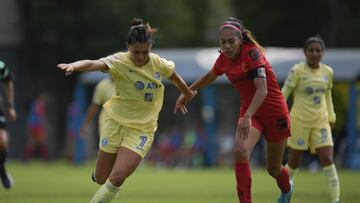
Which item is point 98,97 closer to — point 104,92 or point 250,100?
point 104,92

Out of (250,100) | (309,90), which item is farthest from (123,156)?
(309,90)

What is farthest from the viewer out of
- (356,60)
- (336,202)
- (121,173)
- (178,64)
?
(178,64)

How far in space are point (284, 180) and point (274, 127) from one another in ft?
3.00

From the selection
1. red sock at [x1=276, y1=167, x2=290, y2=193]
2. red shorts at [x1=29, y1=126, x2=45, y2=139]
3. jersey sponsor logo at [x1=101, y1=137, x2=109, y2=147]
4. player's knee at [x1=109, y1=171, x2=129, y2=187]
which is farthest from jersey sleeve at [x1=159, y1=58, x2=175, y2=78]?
red shorts at [x1=29, y1=126, x2=45, y2=139]

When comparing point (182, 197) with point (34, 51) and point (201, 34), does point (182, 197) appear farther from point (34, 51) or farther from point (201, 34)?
point (201, 34)

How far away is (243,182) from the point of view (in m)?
9.39

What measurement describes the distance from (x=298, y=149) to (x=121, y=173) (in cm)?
391

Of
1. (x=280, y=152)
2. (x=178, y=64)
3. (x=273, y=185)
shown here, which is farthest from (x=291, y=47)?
(x=280, y=152)

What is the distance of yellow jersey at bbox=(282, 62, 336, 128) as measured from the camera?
1255 cm

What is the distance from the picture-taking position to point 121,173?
9.35m

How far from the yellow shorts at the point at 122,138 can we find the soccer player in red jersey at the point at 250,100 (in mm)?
991

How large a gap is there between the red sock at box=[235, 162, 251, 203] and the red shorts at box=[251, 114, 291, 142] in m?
0.66

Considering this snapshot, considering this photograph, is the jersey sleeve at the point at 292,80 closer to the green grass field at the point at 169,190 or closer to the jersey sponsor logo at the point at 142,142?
the green grass field at the point at 169,190

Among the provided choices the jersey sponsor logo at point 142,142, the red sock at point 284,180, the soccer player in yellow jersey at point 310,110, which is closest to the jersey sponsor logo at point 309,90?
the soccer player in yellow jersey at point 310,110
